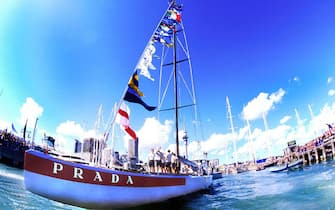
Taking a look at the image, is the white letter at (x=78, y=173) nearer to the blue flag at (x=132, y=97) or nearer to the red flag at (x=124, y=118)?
the red flag at (x=124, y=118)

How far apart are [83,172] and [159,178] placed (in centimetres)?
260

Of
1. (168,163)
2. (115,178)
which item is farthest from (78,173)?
(168,163)

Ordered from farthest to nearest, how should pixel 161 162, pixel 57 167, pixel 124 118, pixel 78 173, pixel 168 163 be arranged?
1. pixel 168 163
2. pixel 161 162
3. pixel 124 118
4. pixel 78 173
5. pixel 57 167

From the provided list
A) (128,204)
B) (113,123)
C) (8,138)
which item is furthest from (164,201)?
(8,138)

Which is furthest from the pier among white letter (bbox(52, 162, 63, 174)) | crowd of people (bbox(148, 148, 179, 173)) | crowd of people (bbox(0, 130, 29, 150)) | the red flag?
crowd of people (bbox(0, 130, 29, 150))

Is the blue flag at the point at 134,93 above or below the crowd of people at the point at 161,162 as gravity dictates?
above

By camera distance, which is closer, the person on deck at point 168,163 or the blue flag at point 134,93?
the blue flag at point 134,93

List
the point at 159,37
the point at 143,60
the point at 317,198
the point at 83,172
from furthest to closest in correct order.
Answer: the point at 159,37 < the point at 143,60 < the point at 317,198 < the point at 83,172

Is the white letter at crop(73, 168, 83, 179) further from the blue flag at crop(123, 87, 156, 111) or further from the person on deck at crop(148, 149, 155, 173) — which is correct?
the person on deck at crop(148, 149, 155, 173)

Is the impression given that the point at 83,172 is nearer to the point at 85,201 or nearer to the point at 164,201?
the point at 85,201

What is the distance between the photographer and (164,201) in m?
7.03

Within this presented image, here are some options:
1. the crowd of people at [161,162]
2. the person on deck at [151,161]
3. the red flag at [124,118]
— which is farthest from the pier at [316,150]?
the red flag at [124,118]

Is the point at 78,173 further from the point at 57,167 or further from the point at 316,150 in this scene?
the point at 316,150

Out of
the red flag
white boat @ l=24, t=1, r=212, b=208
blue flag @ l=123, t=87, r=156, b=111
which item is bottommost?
white boat @ l=24, t=1, r=212, b=208
